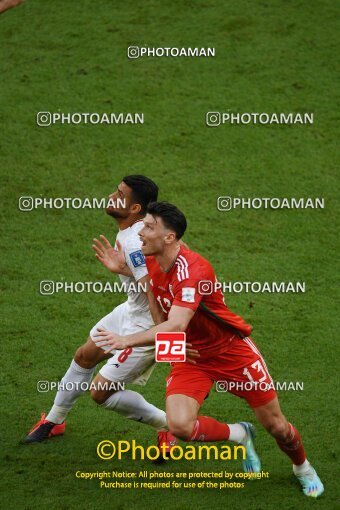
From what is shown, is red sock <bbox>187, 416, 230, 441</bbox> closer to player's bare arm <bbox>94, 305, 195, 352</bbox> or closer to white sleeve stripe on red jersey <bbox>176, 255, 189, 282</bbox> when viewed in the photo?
player's bare arm <bbox>94, 305, 195, 352</bbox>

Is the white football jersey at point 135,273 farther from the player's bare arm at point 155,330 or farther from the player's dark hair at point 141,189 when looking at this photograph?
the player's bare arm at point 155,330

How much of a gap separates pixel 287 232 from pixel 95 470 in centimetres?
356

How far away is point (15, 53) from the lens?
10672 mm

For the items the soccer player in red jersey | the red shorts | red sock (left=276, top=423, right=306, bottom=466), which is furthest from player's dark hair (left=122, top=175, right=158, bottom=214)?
red sock (left=276, top=423, right=306, bottom=466)

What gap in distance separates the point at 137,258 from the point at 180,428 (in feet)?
3.56

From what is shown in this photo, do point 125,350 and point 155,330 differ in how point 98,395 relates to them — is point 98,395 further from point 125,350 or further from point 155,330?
point 155,330

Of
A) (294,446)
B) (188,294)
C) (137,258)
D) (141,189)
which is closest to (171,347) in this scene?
(188,294)

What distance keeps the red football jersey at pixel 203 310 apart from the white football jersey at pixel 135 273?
0.61ft

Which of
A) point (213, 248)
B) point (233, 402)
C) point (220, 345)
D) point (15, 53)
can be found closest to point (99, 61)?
point (15, 53)

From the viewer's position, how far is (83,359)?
6.21 metres

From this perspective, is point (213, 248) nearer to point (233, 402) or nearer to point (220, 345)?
point (233, 402)

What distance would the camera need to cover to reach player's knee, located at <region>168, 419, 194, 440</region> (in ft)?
17.6

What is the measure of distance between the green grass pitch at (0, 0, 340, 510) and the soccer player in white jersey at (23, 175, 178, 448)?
0.89 feet

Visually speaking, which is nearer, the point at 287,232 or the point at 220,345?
the point at 220,345
